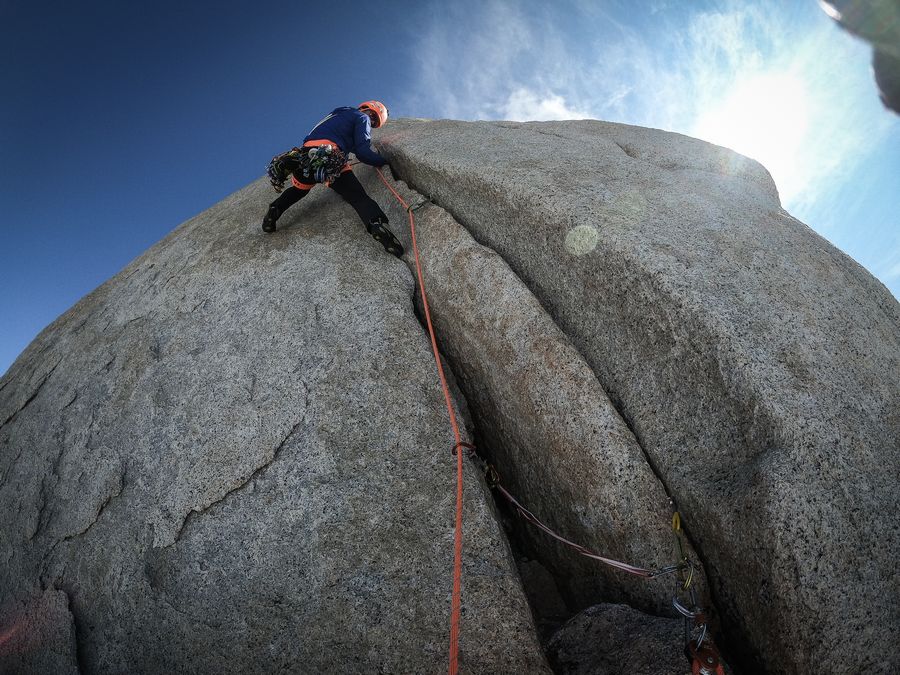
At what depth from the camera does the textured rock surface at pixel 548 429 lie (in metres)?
3.05

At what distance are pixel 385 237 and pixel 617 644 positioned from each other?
14.1 ft

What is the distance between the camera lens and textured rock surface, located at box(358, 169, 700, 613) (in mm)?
3053

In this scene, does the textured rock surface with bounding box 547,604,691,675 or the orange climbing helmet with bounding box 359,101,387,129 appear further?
the orange climbing helmet with bounding box 359,101,387,129

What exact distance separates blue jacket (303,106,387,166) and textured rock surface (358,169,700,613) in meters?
2.16

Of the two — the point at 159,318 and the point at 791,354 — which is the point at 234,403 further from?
the point at 791,354

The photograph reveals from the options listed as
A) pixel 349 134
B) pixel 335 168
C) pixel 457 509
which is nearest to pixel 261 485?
pixel 457 509

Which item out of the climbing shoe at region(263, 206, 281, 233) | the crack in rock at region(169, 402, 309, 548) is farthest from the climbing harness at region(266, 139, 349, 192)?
the crack in rock at region(169, 402, 309, 548)

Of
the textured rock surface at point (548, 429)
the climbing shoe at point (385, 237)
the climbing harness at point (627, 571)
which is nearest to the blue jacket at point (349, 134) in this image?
the climbing shoe at point (385, 237)

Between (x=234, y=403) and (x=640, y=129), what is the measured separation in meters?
6.97

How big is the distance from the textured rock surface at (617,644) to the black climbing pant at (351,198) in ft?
14.5

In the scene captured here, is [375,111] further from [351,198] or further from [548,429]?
[548,429]

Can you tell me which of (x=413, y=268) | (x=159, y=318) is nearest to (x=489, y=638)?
(x=413, y=268)

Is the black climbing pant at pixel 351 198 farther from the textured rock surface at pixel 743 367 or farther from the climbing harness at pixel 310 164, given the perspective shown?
the textured rock surface at pixel 743 367

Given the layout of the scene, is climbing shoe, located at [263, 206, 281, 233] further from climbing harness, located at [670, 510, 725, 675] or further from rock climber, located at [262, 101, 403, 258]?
climbing harness, located at [670, 510, 725, 675]
